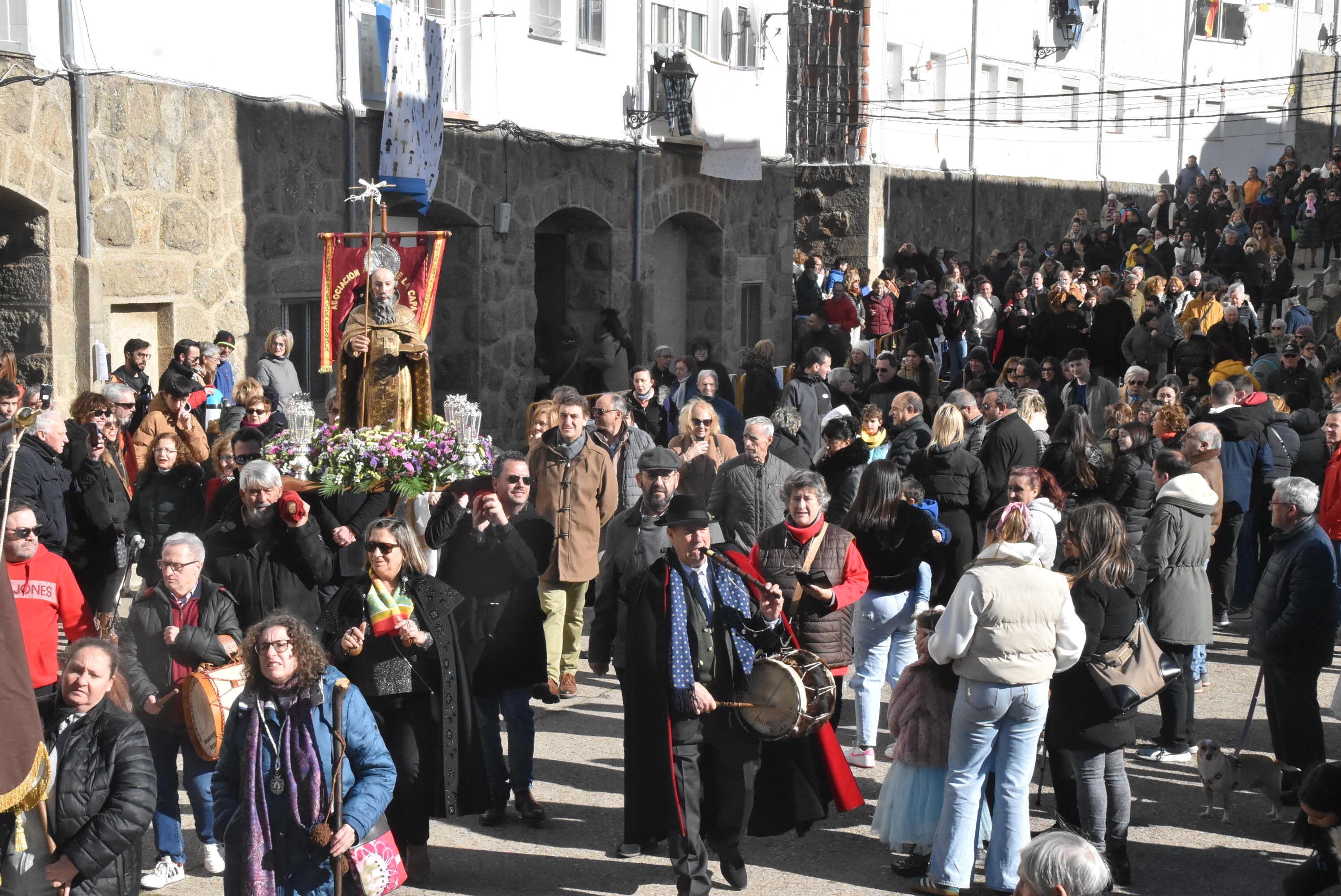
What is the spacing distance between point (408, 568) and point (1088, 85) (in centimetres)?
2762

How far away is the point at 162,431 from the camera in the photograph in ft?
32.8

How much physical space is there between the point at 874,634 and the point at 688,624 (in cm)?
198

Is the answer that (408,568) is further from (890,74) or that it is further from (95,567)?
(890,74)

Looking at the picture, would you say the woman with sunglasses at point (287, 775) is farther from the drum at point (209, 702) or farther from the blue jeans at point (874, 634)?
the blue jeans at point (874, 634)

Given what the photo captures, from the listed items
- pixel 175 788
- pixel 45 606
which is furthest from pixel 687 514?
pixel 45 606

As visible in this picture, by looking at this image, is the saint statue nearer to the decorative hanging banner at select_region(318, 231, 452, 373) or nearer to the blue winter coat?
the decorative hanging banner at select_region(318, 231, 452, 373)

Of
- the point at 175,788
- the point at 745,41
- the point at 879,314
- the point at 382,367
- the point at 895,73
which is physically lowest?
the point at 175,788

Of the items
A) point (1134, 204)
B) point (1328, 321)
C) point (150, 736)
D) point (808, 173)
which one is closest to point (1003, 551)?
point (150, 736)

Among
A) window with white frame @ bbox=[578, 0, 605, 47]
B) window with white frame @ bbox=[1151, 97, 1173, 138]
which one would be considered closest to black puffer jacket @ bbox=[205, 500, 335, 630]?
window with white frame @ bbox=[578, 0, 605, 47]

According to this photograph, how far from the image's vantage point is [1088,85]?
102 ft

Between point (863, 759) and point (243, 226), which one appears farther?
point (243, 226)

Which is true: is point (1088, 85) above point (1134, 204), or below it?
above

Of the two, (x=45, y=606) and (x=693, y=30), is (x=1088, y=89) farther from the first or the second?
(x=45, y=606)

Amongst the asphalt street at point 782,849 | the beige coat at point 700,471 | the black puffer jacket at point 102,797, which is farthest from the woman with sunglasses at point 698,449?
the black puffer jacket at point 102,797
